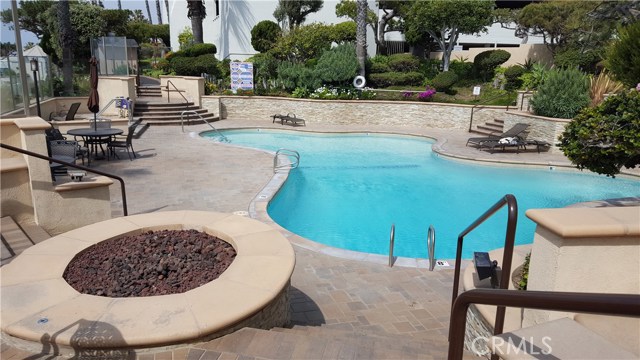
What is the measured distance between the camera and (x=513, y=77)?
2491 cm

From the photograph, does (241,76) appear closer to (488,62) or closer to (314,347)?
(488,62)

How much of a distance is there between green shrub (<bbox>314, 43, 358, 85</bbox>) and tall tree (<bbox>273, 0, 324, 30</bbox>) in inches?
512

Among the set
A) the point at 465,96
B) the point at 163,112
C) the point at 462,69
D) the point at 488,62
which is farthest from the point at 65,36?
the point at 462,69

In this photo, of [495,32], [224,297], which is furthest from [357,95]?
[495,32]

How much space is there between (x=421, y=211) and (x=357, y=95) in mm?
13528

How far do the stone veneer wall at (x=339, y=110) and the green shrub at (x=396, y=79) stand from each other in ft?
14.6

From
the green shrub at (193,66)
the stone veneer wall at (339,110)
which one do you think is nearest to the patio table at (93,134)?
the stone veneer wall at (339,110)

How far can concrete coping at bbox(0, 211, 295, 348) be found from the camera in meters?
3.46

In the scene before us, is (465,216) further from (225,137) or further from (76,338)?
(225,137)

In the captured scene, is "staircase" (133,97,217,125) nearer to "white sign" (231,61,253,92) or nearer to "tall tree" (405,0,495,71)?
"white sign" (231,61,253,92)

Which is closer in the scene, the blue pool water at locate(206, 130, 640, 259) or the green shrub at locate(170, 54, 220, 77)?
the blue pool water at locate(206, 130, 640, 259)

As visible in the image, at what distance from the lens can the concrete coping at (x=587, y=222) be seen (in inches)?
125

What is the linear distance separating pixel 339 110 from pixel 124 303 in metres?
20.1

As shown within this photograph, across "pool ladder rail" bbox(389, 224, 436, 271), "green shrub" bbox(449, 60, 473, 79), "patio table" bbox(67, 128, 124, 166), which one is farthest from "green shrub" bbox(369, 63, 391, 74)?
"pool ladder rail" bbox(389, 224, 436, 271)
